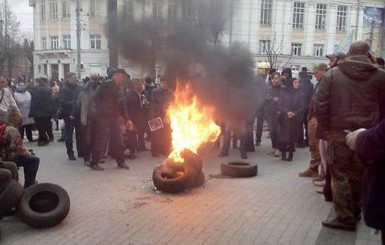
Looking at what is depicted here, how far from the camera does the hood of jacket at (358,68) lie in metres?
4.31

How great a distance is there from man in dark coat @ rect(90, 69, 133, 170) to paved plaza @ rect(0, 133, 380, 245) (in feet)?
1.25

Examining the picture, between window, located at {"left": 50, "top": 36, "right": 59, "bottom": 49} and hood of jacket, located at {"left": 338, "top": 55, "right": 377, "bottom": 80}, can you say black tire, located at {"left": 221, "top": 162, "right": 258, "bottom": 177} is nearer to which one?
hood of jacket, located at {"left": 338, "top": 55, "right": 377, "bottom": 80}

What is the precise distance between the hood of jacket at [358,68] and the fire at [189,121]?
3.05 meters

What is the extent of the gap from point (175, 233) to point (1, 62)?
117 feet

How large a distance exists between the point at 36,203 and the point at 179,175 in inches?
82.6

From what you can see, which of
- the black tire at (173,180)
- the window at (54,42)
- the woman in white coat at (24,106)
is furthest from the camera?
the window at (54,42)

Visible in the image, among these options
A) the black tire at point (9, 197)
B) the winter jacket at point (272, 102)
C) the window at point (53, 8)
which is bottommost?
the black tire at point (9, 197)

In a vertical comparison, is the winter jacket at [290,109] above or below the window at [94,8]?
below

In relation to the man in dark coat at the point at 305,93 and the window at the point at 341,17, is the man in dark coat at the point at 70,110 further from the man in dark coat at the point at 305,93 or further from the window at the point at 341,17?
the window at the point at 341,17

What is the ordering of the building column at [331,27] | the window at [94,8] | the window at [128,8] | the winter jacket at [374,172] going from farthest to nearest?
the building column at [331,27]
the window at [94,8]
the window at [128,8]
the winter jacket at [374,172]

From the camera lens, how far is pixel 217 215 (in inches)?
200

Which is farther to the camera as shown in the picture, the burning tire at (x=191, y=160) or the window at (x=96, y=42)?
the window at (x=96, y=42)

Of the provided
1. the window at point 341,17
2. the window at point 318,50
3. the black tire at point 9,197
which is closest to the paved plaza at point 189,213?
the black tire at point 9,197

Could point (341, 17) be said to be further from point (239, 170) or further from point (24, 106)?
point (239, 170)
